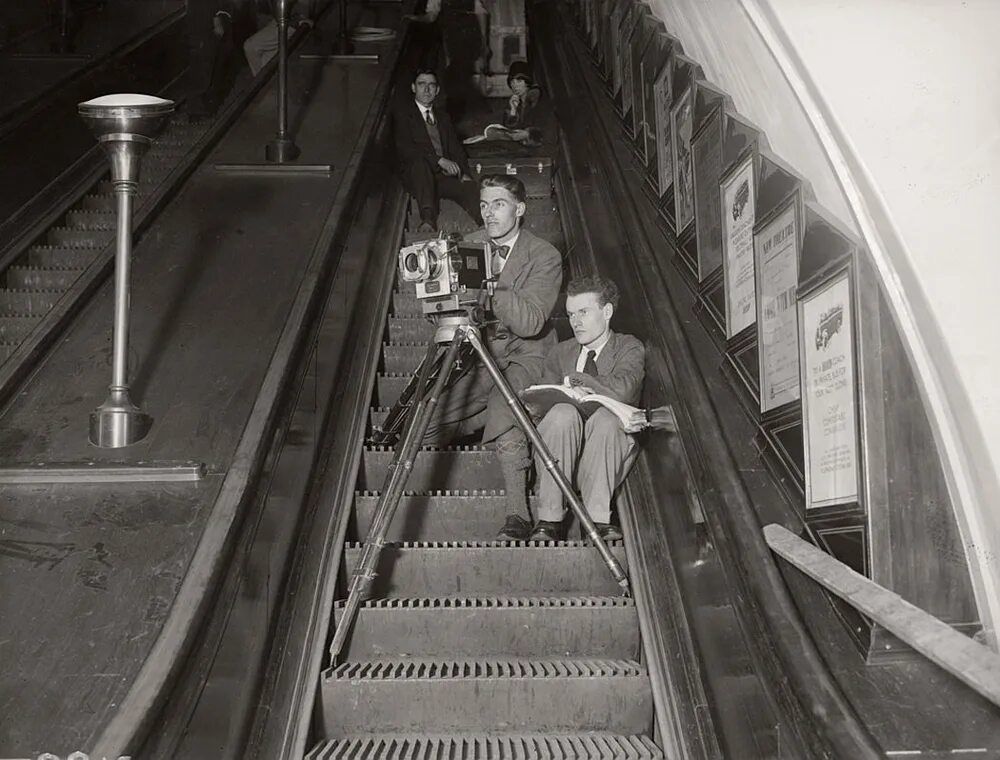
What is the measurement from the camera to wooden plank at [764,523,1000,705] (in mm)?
1723

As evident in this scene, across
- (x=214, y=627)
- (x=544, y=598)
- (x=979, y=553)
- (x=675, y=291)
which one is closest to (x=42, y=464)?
(x=214, y=627)

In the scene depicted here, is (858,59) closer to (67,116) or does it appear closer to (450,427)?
(450,427)

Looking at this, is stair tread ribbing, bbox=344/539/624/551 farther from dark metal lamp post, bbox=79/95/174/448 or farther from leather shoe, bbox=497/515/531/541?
dark metal lamp post, bbox=79/95/174/448

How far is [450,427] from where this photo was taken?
4.40m

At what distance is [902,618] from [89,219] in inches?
182

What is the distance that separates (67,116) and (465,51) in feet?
16.8

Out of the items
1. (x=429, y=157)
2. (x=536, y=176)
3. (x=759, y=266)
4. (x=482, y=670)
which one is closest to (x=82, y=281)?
(x=482, y=670)

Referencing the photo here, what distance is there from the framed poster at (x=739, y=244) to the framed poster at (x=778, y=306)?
153 millimetres

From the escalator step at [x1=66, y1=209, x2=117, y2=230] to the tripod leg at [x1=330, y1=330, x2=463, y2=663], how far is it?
8.22 ft

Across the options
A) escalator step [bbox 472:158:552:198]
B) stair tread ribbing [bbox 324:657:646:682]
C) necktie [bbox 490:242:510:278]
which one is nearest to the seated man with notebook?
necktie [bbox 490:242:510:278]

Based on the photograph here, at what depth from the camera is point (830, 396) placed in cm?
253

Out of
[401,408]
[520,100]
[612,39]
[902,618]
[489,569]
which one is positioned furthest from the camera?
[520,100]

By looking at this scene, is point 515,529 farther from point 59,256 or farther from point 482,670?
point 59,256

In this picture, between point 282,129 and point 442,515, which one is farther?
point 282,129
